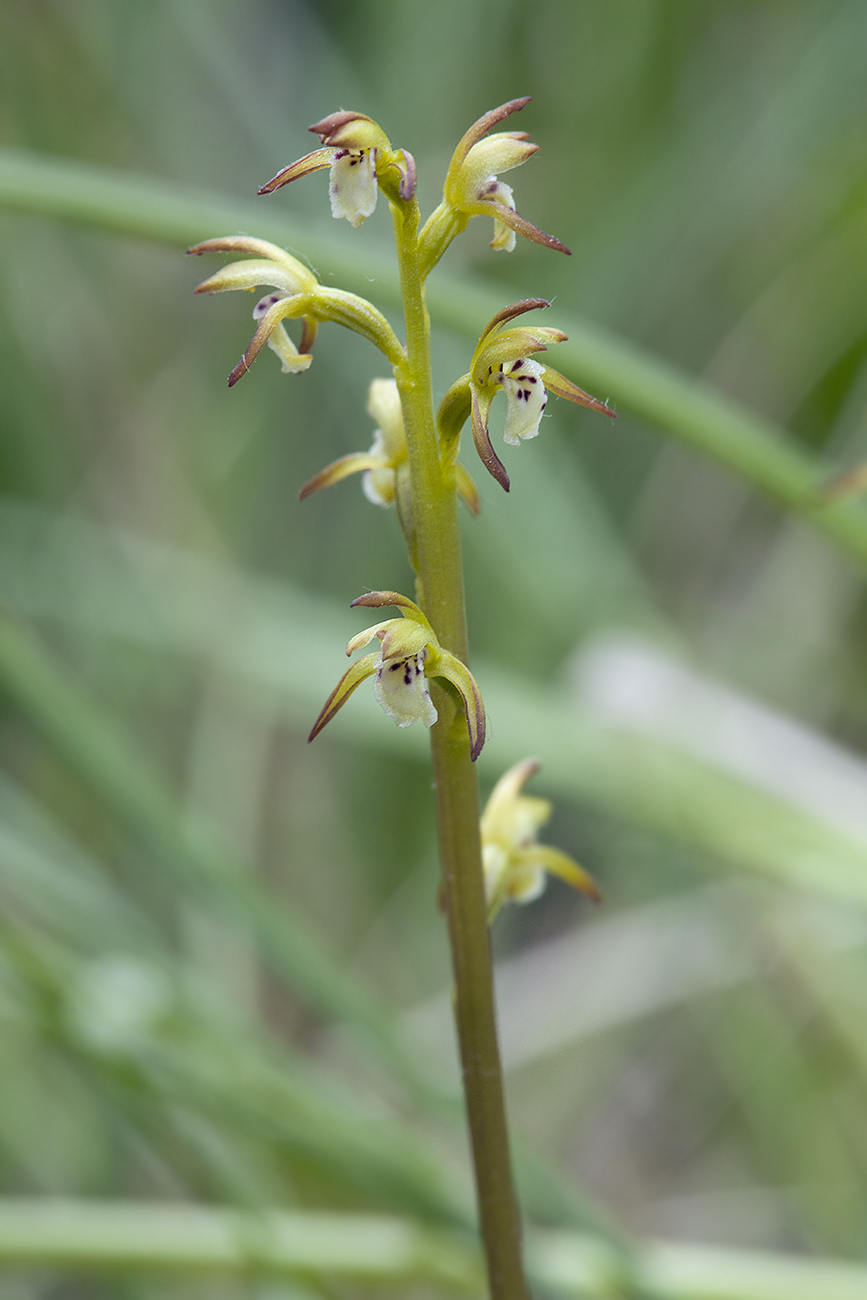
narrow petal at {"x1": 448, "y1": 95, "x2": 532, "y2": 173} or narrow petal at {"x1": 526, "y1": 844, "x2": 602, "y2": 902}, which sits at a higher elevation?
narrow petal at {"x1": 448, "y1": 95, "x2": 532, "y2": 173}

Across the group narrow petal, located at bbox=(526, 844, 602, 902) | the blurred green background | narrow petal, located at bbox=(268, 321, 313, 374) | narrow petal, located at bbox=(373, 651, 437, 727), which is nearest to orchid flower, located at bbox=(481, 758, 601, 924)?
narrow petal, located at bbox=(526, 844, 602, 902)

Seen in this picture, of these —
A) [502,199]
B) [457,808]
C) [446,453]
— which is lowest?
[457,808]

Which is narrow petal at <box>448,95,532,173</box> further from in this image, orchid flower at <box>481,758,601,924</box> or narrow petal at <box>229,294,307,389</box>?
orchid flower at <box>481,758,601,924</box>

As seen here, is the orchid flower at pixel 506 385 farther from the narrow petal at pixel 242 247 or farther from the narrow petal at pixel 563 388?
the narrow petal at pixel 242 247

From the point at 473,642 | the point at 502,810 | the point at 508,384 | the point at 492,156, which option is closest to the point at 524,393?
the point at 508,384

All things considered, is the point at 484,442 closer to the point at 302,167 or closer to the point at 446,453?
the point at 446,453

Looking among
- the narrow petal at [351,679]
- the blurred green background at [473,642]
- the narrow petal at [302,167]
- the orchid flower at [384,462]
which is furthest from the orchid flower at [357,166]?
the blurred green background at [473,642]
